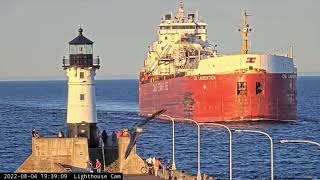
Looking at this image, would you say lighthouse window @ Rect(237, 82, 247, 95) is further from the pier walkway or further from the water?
the pier walkway

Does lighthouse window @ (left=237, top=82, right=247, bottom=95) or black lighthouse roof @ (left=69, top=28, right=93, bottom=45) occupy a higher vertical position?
black lighthouse roof @ (left=69, top=28, right=93, bottom=45)

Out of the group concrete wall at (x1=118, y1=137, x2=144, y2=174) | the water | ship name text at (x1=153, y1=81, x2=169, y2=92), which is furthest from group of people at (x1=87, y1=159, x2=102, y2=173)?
ship name text at (x1=153, y1=81, x2=169, y2=92)

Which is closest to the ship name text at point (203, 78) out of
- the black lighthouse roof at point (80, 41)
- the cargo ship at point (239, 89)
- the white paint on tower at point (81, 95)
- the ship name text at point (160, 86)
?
the cargo ship at point (239, 89)

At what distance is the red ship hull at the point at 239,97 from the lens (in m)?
102

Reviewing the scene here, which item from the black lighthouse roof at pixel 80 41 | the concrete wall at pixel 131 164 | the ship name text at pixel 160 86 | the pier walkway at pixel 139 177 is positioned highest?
the black lighthouse roof at pixel 80 41

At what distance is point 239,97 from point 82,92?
5584cm

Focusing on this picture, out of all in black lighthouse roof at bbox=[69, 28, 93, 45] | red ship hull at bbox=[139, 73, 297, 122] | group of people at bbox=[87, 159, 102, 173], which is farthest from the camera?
red ship hull at bbox=[139, 73, 297, 122]

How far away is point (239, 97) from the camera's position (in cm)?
10250

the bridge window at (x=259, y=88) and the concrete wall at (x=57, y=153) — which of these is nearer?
the concrete wall at (x=57, y=153)

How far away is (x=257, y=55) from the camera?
104m

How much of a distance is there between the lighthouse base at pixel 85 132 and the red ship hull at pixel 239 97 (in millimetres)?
54861

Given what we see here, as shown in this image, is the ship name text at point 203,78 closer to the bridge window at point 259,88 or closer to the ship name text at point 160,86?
the bridge window at point 259,88

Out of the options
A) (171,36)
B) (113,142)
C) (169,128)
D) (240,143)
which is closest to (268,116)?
(169,128)

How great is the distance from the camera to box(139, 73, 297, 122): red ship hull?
336 feet
